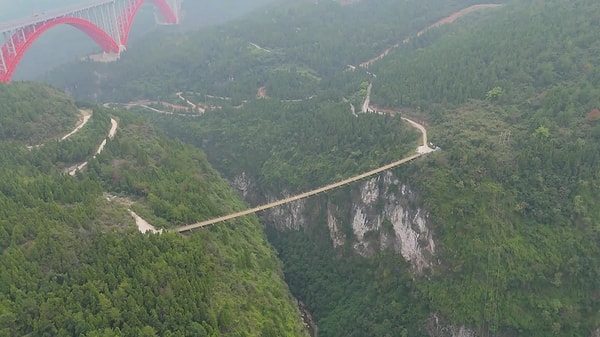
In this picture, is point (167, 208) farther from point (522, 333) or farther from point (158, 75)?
point (158, 75)

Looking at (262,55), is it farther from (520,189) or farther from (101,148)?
(520,189)

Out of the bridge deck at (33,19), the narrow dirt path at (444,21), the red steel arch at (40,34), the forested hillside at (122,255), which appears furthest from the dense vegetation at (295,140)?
the narrow dirt path at (444,21)

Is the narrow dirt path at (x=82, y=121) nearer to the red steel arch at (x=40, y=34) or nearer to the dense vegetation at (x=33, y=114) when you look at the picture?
the dense vegetation at (x=33, y=114)

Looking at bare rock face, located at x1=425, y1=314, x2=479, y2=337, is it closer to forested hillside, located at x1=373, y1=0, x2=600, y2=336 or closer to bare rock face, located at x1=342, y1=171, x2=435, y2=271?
forested hillside, located at x1=373, y1=0, x2=600, y2=336

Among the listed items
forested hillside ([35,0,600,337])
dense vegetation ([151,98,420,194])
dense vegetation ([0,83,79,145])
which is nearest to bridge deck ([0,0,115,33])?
dense vegetation ([0,83,79,145])

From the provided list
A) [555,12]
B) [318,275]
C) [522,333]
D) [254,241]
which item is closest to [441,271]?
[522,333]

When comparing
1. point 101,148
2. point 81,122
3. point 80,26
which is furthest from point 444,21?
point 101,148
